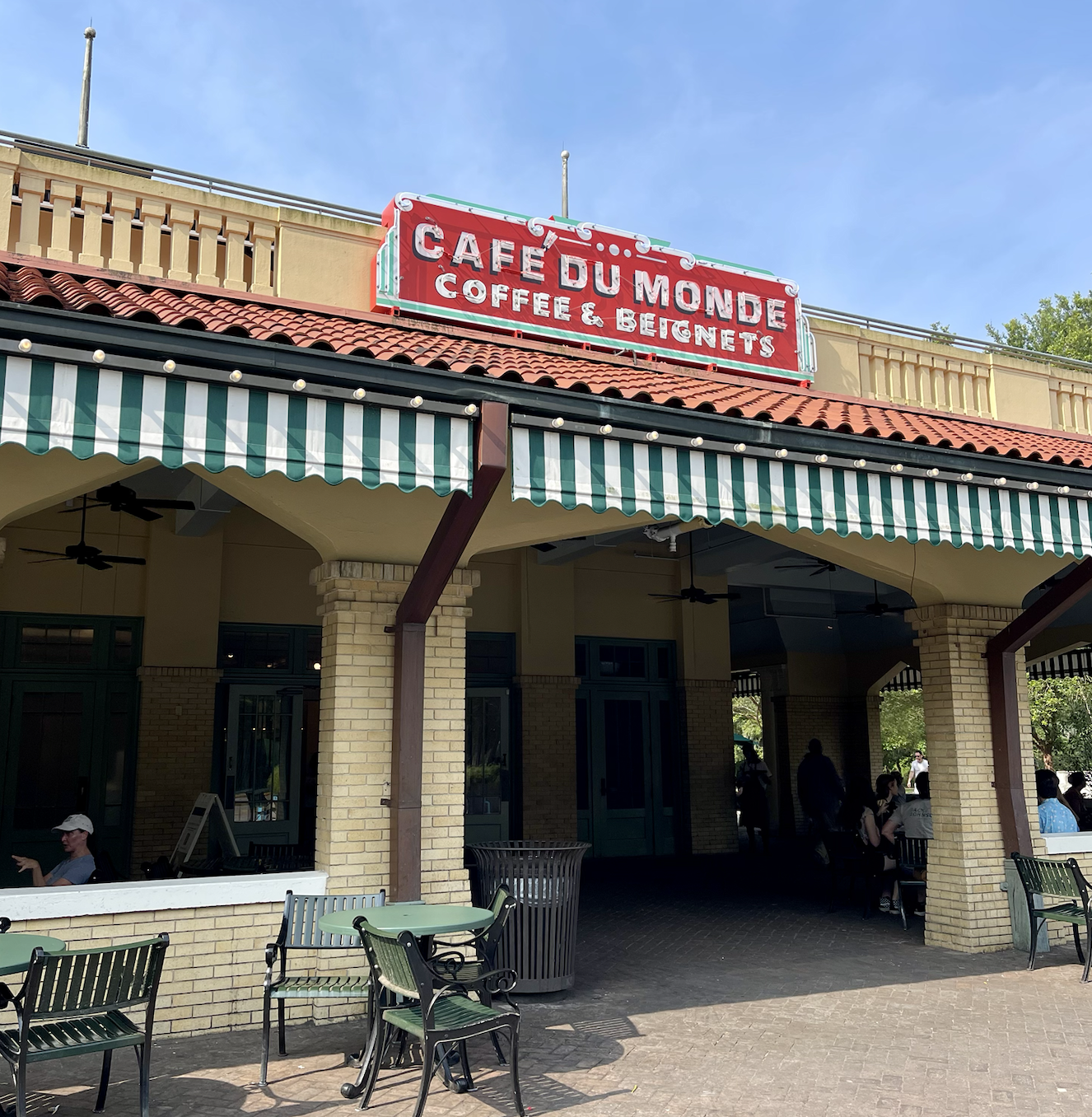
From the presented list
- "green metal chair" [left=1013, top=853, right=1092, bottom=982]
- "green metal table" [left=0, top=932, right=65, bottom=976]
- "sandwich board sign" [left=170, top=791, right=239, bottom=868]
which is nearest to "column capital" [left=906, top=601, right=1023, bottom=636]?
"green metal chair" [left=1013, top=853, right=1092, bottom=982]

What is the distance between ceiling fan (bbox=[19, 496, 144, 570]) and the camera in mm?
10320

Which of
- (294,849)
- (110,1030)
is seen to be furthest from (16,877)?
(110,1030)

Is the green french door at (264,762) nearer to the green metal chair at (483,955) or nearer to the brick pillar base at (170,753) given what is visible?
the brick pillar base at (170,753)

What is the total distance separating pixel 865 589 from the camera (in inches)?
674

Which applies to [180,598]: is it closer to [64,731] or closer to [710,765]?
[64,731]

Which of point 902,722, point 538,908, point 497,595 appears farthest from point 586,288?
point 902,722

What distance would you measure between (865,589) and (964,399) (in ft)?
23.8

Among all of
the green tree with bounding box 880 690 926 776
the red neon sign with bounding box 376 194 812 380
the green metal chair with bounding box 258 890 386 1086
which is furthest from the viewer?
the green tree with bounding box 880 690 926 776

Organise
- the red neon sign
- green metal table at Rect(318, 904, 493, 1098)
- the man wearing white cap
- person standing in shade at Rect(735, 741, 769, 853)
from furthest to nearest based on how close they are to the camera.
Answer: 1. person standing in shade at Rect(735, 741, 769, 853)
2. the red neon sign
3. the man wearing white cap
4. green metal table at Rect(318, 904, 493, 1098)

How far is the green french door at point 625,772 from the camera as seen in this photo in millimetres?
14797

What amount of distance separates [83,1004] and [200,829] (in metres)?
5.38

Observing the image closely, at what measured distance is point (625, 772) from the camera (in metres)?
15.1

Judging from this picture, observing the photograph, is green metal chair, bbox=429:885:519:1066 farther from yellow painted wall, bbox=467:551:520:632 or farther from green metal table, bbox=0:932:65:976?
yellow painted wall, bbox=467:551:520:632

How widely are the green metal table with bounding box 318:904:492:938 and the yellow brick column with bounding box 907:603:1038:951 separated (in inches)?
187
